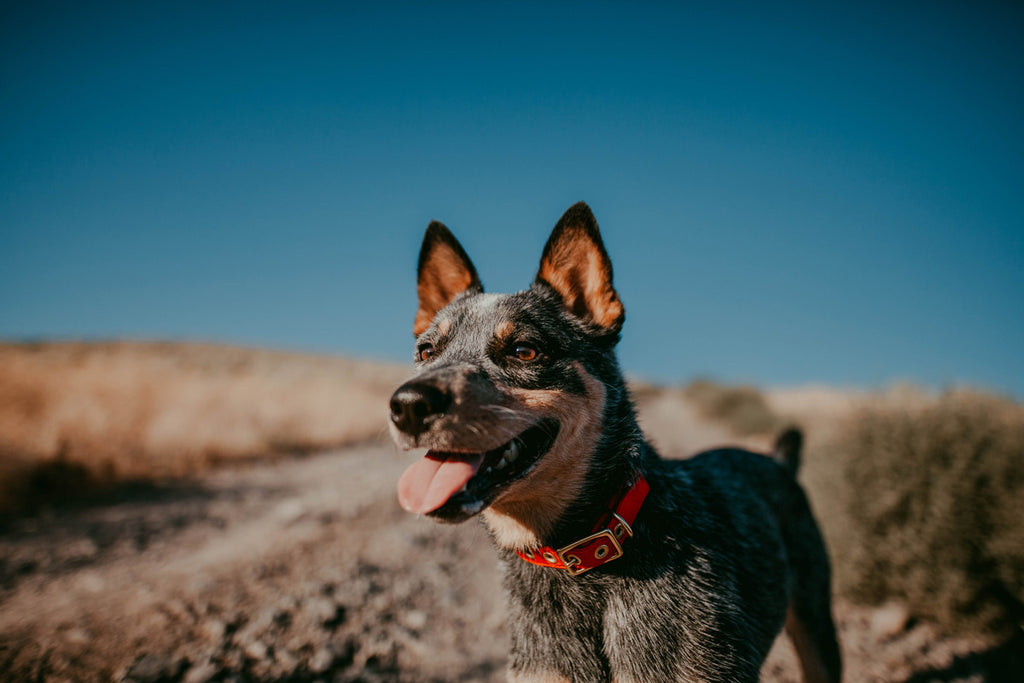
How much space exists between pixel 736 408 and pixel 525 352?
25042 mm

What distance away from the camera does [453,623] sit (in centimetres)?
411

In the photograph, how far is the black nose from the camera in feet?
6.28

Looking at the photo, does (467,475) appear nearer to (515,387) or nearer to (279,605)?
(515,387)

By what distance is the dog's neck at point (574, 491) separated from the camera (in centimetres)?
221

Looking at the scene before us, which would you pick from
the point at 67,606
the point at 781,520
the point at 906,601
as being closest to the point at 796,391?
the point at 906,601

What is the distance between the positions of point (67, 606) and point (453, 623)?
2.99 meters

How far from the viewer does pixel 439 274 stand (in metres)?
3.22

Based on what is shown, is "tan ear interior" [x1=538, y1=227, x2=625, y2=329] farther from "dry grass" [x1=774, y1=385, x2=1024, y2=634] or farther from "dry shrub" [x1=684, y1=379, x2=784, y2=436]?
"dry shrub" [x1=684, y1=379, x2=784, y2=436]

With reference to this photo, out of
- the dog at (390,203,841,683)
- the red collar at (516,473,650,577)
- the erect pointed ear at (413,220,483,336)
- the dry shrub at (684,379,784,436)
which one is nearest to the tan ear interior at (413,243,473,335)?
the erect pointed ear at (413,220,483,336)

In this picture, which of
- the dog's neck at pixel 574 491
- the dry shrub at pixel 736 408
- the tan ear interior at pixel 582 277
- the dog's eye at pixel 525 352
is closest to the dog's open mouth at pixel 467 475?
the dog's neck at pixel 574 491

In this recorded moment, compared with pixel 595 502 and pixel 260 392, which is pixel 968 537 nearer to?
pixel 595 502

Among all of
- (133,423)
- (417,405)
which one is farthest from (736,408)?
(417,405)

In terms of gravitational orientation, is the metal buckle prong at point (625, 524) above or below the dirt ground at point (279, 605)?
above

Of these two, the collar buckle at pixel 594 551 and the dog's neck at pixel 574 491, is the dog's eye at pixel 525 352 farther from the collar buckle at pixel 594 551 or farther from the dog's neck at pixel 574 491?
the collar buckle at pixel 594 551
